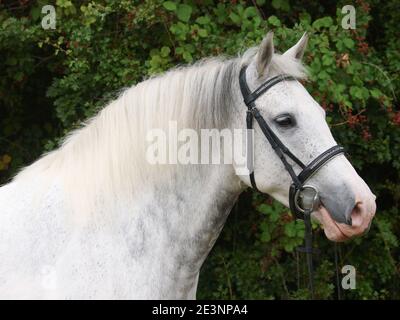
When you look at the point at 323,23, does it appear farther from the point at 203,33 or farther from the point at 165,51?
the point at 165,51

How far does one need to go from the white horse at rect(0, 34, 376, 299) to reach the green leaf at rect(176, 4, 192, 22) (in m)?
1.66

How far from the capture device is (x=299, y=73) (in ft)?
9.23

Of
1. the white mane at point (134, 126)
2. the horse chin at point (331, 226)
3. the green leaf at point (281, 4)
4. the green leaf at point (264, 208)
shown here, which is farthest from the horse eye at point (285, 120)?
the green leaf at point (281, 4)

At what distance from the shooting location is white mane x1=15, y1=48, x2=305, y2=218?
2727 millimetres

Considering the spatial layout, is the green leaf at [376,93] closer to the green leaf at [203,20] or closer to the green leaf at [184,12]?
the green leaf at [203,20]

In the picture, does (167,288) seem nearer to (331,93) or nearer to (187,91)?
(187,91)

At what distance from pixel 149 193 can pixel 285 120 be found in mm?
661

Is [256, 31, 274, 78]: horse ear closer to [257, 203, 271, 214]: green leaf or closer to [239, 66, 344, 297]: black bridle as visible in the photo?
[239, 66, 344, 297]: black bridle

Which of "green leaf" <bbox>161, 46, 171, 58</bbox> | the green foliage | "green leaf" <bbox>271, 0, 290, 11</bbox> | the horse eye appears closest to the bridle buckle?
the horse eye

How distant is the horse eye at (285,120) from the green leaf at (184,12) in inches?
78.6

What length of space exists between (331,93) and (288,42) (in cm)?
47

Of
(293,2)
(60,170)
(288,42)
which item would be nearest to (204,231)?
(60,170)

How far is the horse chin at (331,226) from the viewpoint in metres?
2.60

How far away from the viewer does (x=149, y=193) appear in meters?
2.74
